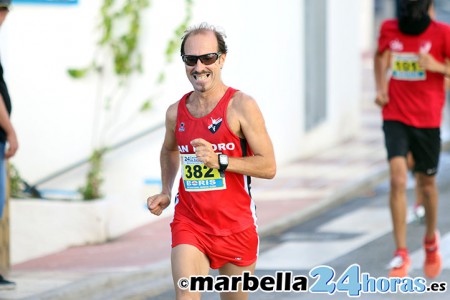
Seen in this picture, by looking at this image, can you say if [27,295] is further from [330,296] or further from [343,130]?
[343,130]

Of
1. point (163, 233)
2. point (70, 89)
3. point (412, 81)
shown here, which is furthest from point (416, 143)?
point (70, 89)

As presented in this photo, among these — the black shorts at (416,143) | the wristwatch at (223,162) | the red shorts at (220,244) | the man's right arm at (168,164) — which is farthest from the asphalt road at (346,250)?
the wristwatch at (223,162)

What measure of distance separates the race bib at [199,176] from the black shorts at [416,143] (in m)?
3.14

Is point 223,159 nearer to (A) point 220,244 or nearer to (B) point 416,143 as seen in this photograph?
(A) point 220,244

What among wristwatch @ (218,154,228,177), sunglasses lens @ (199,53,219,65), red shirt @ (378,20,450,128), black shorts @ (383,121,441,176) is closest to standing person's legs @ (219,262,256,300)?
wristwatch @ (218,154,228,177)

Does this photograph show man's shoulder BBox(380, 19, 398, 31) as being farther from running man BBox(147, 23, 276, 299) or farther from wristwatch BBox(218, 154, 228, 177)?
wristwatch BBox(218, 154, 228, 177)

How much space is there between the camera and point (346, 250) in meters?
11.0

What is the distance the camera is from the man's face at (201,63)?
6.71 m

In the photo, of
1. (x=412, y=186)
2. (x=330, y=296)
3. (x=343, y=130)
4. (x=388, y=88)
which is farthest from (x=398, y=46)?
(x=343, y=130)

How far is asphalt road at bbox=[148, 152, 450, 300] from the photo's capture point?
30.6ft

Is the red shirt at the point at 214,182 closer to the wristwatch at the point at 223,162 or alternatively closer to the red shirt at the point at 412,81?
the wristwatch at the point at 223,162

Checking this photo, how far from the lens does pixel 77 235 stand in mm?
11344

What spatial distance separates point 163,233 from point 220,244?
4995 millimetres

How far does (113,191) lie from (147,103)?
88cm
